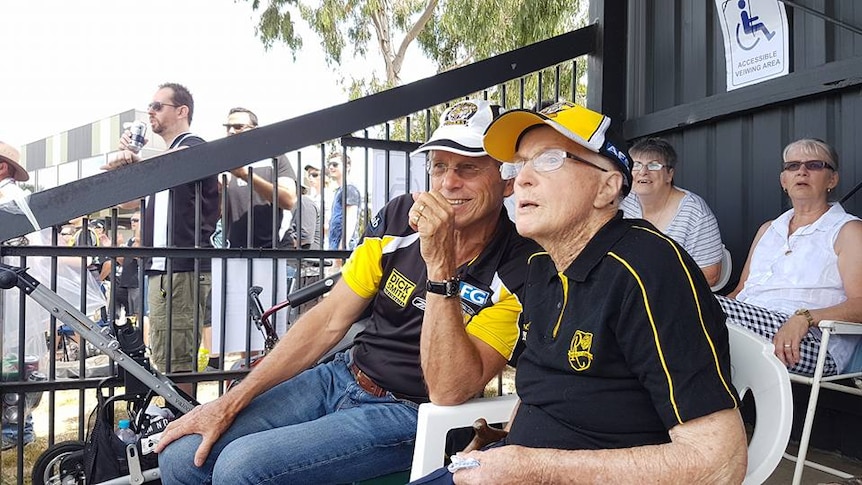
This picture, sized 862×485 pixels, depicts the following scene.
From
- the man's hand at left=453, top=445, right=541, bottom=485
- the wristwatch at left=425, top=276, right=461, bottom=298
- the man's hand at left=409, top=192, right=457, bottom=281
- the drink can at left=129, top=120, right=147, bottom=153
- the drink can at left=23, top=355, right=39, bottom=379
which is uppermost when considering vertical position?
the drink can at left=129, top=120, right=147, bottom=153

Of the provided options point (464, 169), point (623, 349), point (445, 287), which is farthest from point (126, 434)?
point (623, 349)

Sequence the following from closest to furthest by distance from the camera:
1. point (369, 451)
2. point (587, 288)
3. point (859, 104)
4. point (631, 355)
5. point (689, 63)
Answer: point (631, 355) → point (587, 288) → point (369, 451) → point (859, 104) → point (689, 63)

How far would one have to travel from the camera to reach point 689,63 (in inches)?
169

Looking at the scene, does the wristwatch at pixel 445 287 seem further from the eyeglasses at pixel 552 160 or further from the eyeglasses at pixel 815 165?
the eyeglasses at pixel 815 165

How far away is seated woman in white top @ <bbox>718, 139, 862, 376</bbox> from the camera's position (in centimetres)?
258

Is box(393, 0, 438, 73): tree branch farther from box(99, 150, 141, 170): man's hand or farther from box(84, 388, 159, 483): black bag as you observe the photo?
box(84, 388, 159, 483): black bag

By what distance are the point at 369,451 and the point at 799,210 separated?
2.35 metres

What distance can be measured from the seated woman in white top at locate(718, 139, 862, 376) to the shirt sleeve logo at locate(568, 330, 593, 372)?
61.4 inches

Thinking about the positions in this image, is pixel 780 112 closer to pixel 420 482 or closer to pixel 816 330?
pixel 816 330

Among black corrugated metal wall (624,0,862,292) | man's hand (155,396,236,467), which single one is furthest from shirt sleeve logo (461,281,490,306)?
black corrugated metal wall (624,0,862,292)

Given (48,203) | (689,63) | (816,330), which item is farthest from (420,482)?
(689,63)

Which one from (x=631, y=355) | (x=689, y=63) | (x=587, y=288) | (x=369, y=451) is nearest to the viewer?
(x=631, y=355)

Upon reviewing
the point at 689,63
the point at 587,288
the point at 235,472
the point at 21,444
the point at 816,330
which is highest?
the point at 689,63

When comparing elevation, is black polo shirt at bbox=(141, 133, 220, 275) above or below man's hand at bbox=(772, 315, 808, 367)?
above
